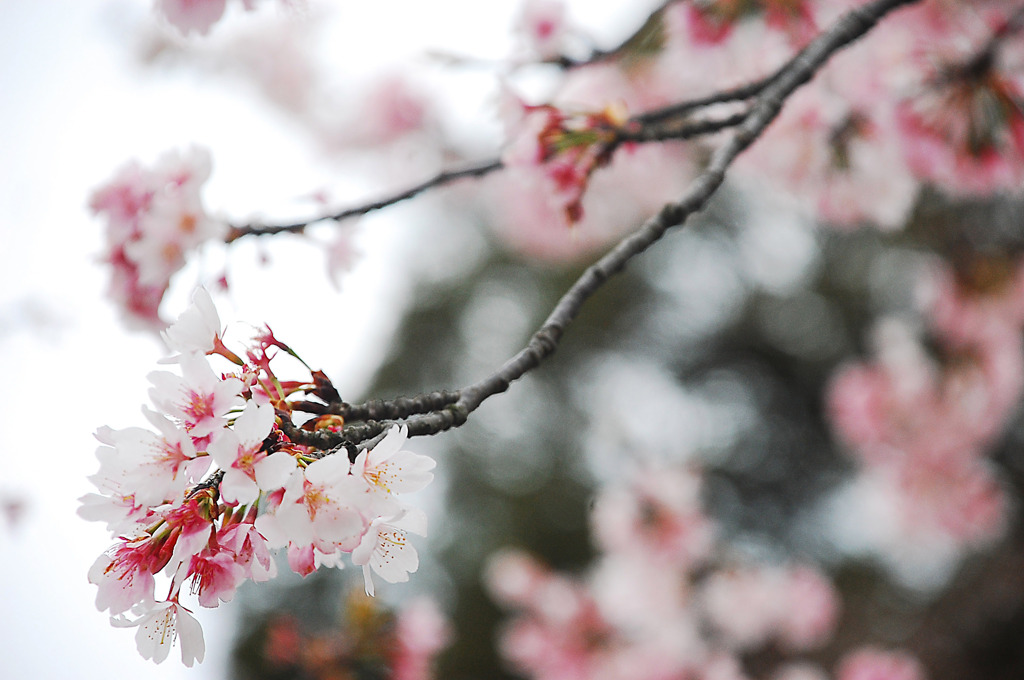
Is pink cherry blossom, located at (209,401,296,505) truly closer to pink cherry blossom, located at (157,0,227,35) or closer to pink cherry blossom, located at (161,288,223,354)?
pink cherry blossom, located at (161,288,223,354)

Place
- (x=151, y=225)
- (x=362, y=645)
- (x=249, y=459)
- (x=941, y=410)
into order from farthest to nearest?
1. (x=941, y=410)
2. (x=362, y=645)
3. (x=151, y=225)
4. (x=249, y=459)

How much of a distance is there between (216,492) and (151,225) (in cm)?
58

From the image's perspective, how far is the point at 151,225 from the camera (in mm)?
919

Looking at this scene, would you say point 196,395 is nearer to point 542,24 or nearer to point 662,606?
point 542,24

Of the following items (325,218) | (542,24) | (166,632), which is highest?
(542,24)

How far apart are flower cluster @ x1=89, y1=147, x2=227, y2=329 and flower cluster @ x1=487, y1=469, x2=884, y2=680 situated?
1883mm

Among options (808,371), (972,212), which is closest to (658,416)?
(808,371)

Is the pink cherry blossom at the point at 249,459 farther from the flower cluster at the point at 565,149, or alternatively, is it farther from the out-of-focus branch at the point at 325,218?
the flower cluster at the point at 565,149

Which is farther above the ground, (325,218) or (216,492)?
(325,218)

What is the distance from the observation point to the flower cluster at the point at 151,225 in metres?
0.90

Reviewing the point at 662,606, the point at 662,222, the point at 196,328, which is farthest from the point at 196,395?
the point at 662,606

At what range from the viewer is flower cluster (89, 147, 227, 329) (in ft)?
2.95

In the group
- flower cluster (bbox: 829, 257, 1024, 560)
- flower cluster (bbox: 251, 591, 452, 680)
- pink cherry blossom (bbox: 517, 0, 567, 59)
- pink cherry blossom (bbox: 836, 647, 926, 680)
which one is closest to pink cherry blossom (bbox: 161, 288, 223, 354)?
pink cherry blossom (bbox: 517, 0, 567, 59)

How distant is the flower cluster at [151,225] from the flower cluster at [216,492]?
17.1 inches
